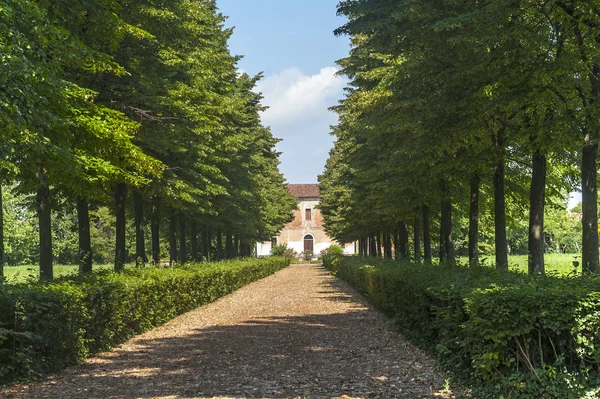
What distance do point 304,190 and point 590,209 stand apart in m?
94.5

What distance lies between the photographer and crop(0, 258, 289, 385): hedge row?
816 cm

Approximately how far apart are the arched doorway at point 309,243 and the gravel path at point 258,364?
268 feet

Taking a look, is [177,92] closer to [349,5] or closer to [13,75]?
[349,5]

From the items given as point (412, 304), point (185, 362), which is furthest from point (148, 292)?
point (412, 304)

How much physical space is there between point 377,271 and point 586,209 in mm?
6940

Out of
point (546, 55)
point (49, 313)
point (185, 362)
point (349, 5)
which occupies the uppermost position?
point (349, 5)

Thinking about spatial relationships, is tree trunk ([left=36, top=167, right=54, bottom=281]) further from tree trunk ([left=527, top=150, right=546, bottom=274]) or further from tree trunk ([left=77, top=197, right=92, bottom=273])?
tree trunk ([left=527, top=150, right=546, bottom=274])

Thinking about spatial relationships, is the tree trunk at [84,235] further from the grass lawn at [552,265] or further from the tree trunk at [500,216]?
the tree trunk at [500,216]

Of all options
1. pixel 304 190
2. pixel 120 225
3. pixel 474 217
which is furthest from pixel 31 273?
pixel 304 190

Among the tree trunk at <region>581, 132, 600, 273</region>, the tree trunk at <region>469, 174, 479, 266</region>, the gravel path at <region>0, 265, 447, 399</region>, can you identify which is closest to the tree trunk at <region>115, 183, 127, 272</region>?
the gravel path at <region>0, 265, 447, 399</region>

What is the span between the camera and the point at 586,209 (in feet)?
37.4

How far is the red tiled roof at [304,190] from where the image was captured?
103875mm

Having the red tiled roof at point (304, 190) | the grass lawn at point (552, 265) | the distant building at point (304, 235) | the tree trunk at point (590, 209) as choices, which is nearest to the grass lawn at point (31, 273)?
the grass lawn at point (552, 265)

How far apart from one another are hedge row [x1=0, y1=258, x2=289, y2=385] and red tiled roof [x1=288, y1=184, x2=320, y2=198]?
8730cm
